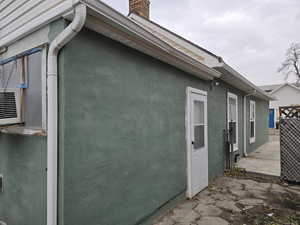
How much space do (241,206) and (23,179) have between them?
3345 millimetres

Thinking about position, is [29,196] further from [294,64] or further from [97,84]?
[294,64]

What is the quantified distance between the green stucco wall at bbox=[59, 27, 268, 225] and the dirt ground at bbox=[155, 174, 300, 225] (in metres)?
0.40

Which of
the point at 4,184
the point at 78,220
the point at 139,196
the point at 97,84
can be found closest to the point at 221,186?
the point at 139,196

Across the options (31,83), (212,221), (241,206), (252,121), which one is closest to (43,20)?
(31,83)

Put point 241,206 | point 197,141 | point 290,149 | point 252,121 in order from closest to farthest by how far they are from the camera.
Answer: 1. point 241,206
2. point 197,141
3. point 290,149
4. point 252,121

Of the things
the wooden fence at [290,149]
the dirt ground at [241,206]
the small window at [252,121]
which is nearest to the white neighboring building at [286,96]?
the small window at [252,121]

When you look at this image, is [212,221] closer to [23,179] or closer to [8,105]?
[23,179]

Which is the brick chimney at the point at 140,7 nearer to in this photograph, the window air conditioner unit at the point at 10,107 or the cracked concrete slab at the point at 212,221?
the window air conditioner unit at the point at 10,107

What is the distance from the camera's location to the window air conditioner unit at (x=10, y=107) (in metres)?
2.00

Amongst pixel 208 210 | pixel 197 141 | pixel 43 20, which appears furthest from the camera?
pixel 197 141

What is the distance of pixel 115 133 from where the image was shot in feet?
7.23

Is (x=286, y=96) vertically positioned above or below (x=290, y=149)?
above

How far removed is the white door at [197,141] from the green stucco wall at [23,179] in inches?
103

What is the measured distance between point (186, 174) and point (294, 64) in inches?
1254
